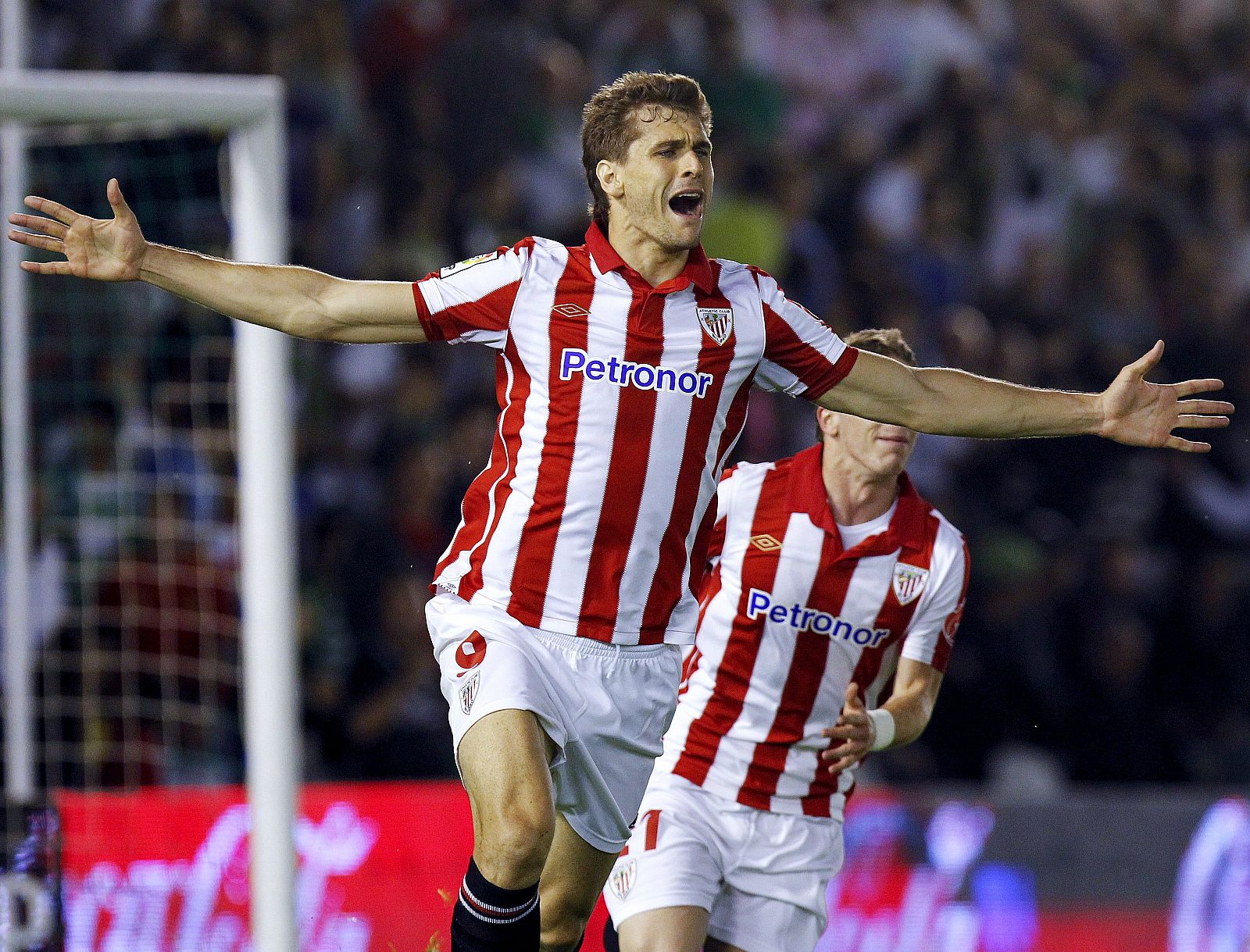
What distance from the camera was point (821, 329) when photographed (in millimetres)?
4160

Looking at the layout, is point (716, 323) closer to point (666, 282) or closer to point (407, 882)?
point (666, 282)

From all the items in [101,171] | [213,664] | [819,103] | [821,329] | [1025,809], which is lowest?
[1025,809]

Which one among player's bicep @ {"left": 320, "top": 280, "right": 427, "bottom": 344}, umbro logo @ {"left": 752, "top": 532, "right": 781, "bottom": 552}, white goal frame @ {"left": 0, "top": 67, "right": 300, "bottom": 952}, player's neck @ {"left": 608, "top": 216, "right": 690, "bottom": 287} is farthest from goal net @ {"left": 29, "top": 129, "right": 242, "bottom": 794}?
player's neck @ {"left": 608, "top": 216, "right": 690, "bottom": 287}

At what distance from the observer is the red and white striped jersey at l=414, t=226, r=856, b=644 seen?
13.0ft

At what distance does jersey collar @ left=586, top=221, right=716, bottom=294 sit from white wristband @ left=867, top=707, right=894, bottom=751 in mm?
1325

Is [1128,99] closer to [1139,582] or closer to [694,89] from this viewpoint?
[1139,582]

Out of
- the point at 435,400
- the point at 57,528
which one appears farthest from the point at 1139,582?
the point at 57,528

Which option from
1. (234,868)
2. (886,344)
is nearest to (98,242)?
(886,344)

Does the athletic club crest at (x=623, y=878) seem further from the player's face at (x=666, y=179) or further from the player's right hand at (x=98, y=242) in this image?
the player's right hand at (x=98, y=242)

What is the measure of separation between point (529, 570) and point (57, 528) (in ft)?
14.8

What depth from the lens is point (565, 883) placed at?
13.9 ft

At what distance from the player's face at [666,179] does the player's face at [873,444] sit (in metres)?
1.02

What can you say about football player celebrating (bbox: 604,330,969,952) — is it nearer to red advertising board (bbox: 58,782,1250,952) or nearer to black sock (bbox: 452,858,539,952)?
black sock (bbox: 452,858,539,952)

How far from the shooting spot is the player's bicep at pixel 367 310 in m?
3.91
